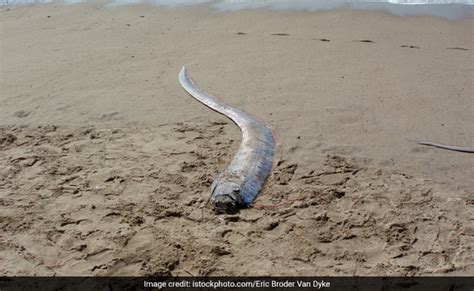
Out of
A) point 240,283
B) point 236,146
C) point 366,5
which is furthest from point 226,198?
point 366,5

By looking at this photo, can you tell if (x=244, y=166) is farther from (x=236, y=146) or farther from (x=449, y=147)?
(x=449, y=147)

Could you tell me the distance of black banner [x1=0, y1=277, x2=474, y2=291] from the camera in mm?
2896

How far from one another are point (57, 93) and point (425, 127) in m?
4.33

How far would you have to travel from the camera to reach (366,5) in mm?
8461

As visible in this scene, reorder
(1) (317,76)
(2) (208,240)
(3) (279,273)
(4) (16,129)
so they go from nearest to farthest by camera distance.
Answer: (3) (279,273), (2) (208,240), (4) (16,129), (1) (317,76)

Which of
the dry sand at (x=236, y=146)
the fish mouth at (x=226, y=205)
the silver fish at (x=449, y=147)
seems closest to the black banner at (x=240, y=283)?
Result: the dry sand at (x=236, y=146)

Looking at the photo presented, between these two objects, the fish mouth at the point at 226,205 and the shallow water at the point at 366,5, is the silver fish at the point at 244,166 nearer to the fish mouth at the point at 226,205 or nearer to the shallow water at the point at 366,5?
the fish mouth at the point at 226,205

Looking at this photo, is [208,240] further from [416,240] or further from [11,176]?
[11,176]

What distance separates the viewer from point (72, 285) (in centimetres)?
310

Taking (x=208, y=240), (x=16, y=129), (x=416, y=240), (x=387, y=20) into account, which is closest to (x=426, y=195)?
(x=416, y=240)

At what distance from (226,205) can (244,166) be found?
0.57m

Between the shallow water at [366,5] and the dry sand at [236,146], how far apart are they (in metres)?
0.41

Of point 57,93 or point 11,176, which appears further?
point 57,93

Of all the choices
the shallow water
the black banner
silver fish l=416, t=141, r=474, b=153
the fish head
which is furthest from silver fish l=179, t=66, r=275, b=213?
the shallow water
